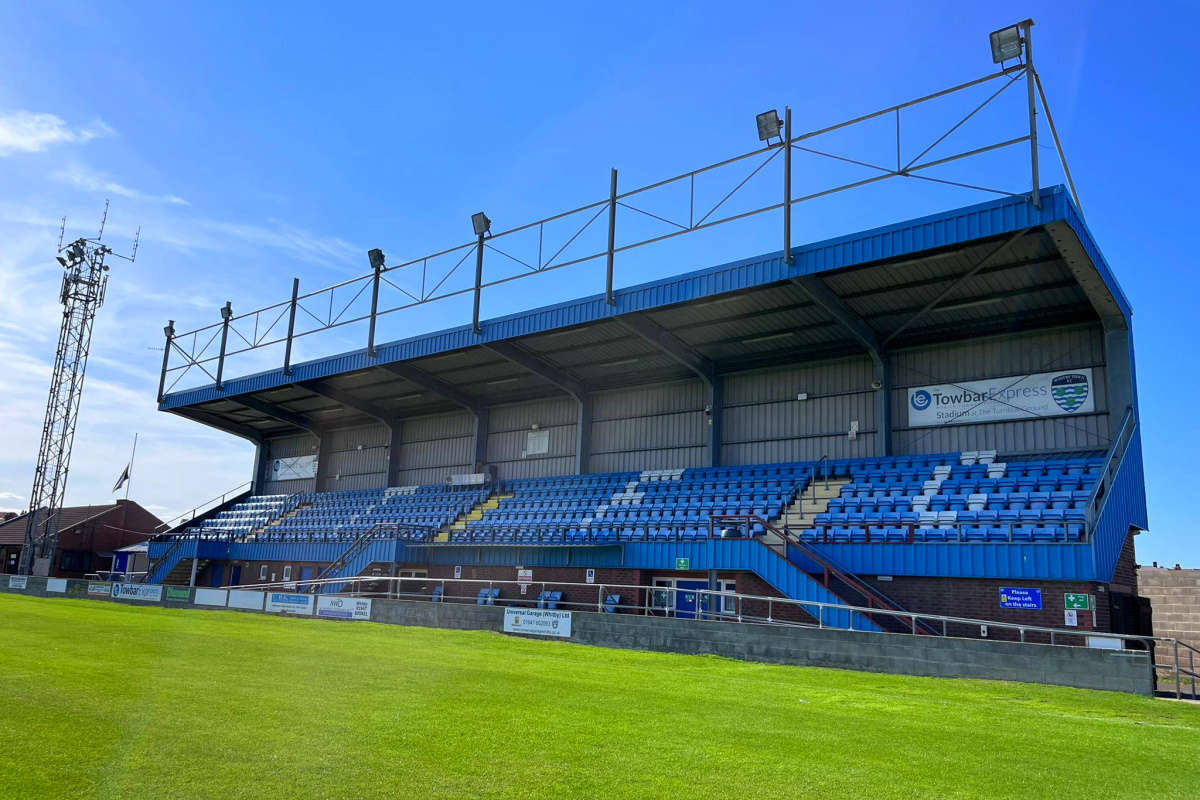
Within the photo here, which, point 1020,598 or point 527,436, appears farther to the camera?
point 527,436

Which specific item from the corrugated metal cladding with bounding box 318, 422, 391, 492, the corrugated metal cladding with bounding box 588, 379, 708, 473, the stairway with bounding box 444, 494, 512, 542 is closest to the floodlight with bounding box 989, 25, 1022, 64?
the corrugated metal cladding with bounding box 588, 379, 708, 473

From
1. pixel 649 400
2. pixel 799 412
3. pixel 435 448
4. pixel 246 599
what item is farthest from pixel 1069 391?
pixel 435 448

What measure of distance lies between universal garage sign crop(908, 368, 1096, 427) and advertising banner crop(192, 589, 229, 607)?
23701 mm

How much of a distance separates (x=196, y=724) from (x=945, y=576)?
18.4 meters

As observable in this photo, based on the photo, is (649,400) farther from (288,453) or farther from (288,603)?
(288,453)

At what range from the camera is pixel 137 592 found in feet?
111

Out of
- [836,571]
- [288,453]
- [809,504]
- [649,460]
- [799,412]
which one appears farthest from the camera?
[288,453]

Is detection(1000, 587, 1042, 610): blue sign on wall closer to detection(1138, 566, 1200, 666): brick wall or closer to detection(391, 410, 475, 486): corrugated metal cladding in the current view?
detection(1138, 566, 1200, 666): brick wall

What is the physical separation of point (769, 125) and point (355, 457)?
30612 millimetres

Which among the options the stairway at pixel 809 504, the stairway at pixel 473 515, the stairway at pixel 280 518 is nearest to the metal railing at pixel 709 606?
the stairway at pixel 473 515

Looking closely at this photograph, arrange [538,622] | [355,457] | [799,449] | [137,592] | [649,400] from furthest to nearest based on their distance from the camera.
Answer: [355,457], [649,400], [137,592], [799,449], [538,622]

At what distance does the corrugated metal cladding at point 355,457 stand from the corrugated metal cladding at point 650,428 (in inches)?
560

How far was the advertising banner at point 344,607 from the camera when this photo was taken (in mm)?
26547

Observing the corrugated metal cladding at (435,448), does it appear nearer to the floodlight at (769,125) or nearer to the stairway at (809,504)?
the stairway at (809,504)
